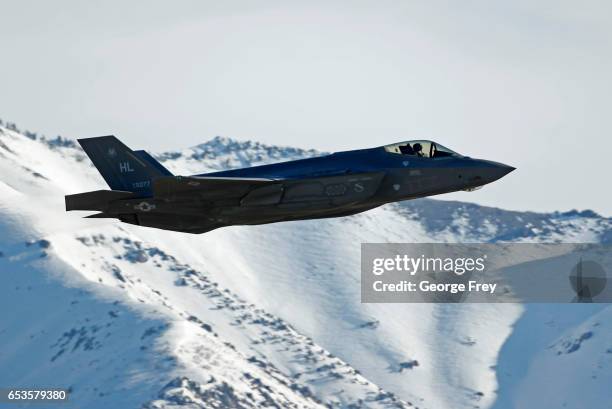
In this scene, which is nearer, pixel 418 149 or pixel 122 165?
pixel 122 165

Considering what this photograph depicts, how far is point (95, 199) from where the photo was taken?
63844 millimetres

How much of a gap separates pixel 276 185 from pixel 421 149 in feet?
26.1

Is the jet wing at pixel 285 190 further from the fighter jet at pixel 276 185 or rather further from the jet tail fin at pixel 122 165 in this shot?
the jet tail fin at pixel 122 165

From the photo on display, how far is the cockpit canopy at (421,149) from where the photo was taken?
67.9m

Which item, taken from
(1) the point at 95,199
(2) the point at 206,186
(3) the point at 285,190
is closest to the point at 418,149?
(3) the point at 285,190

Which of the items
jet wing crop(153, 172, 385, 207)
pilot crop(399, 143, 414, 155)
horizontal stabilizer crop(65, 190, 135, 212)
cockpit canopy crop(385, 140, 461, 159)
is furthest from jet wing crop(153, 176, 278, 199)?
pilot crop(399, 143, 414, 155)

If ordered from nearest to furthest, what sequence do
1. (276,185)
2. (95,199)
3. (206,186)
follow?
(95,199)
(206,186)
(276,185)

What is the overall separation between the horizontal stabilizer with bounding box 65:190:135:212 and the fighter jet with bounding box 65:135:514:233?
46 mm

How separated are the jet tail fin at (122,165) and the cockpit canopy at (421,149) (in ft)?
37.8

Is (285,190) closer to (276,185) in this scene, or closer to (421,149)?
(276,185)

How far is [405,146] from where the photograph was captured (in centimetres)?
6812

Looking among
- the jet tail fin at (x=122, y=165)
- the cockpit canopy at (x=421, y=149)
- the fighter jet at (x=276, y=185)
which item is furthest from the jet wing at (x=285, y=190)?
the jet tail fin at (x=122, y=165)

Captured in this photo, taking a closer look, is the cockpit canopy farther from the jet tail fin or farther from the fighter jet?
the jet tail fin

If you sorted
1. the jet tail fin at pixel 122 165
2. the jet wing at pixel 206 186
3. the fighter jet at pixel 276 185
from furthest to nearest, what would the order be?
1. the jet tail fin at pixel 122 165
2. the fighter jet at pixel 276 185
3. the jet wing at pixel 206 186
